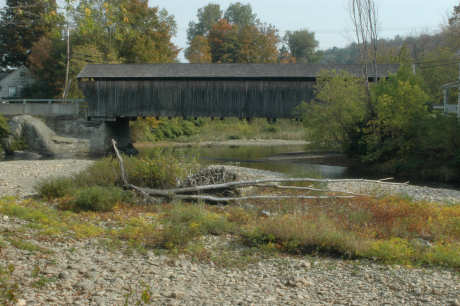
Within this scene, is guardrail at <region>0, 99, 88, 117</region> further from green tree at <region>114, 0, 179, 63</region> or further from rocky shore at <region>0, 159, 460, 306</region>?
rocky shore at <region>0, 159, 460, 306</region>

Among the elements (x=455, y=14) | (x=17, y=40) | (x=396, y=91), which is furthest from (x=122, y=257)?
(x=17, y=40)

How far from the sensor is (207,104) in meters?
23.3

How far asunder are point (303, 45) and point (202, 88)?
38.0 metres

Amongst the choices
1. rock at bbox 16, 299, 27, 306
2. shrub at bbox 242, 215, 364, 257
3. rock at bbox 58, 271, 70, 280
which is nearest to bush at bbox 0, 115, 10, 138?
shrub at bbox 242, 215, 364, 257

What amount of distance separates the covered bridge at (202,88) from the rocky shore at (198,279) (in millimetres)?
16927

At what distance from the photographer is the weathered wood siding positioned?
899 inches

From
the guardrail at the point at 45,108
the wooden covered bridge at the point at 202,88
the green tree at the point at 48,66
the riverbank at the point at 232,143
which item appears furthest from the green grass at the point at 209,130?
the wooden covered bridge at the point at 202,88

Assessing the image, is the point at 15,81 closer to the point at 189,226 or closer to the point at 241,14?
the point at 241,14

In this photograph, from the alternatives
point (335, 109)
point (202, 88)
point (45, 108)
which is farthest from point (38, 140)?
point (335, 109)

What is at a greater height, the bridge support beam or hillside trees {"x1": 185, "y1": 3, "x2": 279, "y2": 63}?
hillside trees {"x1": 185, "y1": 3, "x2": 279, "y2": 63}

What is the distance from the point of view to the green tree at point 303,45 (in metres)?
57.8

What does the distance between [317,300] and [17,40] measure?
128 ft

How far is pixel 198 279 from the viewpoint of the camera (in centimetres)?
528

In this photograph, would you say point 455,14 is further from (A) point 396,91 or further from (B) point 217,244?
(B) point 217,244
